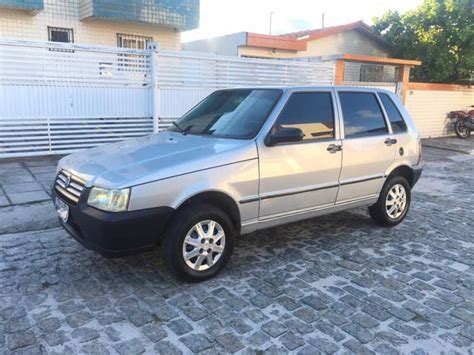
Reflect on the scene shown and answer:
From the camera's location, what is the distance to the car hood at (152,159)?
3.59 metres

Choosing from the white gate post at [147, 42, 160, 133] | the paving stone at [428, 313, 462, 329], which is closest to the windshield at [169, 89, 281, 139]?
the paving stone at [428, 313, 462, 329]

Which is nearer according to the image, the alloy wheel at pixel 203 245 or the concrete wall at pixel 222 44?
the alloy wheel at pixel 203 245

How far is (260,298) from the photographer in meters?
3.68

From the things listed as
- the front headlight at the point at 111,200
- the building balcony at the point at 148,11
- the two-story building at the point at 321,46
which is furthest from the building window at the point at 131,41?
the front headlight at the point at 111,200

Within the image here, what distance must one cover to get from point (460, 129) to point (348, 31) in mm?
6191

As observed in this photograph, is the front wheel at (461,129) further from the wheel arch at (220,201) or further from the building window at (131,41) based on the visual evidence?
the wheel arch at (220,201)

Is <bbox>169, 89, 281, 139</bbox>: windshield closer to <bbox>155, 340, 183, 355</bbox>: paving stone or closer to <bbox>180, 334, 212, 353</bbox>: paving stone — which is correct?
<bbox>180, 334, 212, 353</bbox>: paving stone

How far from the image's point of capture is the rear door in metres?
4.91

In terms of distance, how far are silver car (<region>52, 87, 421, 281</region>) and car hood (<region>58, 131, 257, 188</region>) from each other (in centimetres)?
1

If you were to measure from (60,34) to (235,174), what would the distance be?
10.4m

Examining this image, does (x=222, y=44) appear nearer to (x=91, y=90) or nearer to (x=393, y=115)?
(x=91, y=90)

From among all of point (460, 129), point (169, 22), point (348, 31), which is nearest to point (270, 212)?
point (169, 22)

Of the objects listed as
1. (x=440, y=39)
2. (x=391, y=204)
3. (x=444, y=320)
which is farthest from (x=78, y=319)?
(x=440, y=39)

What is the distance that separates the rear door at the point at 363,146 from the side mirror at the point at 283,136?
859 millimetres
